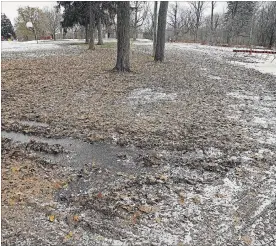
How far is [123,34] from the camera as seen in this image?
1191 cm

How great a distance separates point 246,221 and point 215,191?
656 millimetres

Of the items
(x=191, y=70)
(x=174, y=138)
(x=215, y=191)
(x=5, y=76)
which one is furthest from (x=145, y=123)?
(x=191, y=70)

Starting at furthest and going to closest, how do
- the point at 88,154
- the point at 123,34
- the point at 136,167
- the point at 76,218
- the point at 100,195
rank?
the point at 123,34 < the point at 88,154 < the point at 136,167 < the point at 100,195 < the point at 76,218

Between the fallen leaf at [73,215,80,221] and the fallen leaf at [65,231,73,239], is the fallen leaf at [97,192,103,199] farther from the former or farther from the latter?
the fallen leaf at [65,231,73,239]

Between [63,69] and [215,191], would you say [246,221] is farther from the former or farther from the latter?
[63,69]

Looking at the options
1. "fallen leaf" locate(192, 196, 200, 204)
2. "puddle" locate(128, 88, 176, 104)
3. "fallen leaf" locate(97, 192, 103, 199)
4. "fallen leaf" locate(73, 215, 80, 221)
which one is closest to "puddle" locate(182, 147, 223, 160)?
"fallen leaf" locate(192, 196, 200, 204)

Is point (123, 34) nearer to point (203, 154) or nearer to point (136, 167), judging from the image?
point (203, 154)

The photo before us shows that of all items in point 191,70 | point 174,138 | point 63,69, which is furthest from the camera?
point 191,70

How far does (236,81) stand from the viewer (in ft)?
39.1

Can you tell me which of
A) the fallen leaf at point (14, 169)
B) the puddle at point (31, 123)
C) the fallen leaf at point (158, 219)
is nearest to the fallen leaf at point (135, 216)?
the fallen leaf at point (158, 219)

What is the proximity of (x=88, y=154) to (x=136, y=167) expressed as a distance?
34.1 inches

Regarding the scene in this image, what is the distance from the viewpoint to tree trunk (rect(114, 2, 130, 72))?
38.1ft

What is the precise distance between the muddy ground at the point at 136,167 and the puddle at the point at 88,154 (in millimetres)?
16

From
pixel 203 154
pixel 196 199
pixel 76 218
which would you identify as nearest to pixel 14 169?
pixel 76 218
